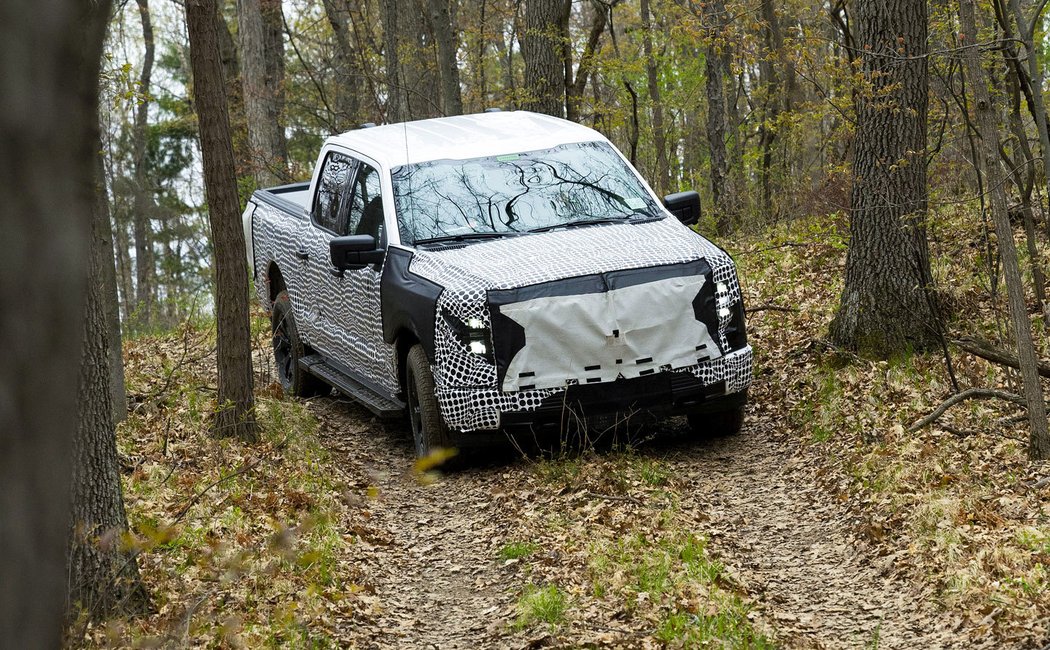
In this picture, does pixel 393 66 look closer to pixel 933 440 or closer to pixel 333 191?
pixel 333 191

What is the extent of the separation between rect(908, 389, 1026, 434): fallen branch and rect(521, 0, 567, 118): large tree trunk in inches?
304

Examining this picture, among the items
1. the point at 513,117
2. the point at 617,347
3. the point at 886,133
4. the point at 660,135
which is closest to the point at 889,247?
the point at 886,133

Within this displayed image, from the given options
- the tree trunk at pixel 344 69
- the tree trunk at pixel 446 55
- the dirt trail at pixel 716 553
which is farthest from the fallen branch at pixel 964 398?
the tree trunk at pixel 344 69

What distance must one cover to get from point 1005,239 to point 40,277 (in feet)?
19.9

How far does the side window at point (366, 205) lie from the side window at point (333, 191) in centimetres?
17

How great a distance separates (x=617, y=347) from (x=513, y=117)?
10.3ft

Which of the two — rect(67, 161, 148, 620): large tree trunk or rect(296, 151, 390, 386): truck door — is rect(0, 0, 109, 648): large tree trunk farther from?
rect(296, 151, 390, 386): truck door

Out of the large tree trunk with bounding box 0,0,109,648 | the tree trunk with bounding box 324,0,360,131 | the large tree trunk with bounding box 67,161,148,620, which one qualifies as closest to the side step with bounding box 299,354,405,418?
the large tree trunk with bounding box 67,161,148,620

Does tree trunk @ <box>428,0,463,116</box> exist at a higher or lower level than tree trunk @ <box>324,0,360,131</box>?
lower

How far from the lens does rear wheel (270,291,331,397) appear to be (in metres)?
10.3

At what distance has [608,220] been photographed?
8383mm

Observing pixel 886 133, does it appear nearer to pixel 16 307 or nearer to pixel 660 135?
pixel 16 307

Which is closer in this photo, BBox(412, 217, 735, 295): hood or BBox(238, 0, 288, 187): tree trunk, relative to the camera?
BBox(412, 217, 735, 295): hood

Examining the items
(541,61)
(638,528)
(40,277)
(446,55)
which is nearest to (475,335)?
(638,528)
